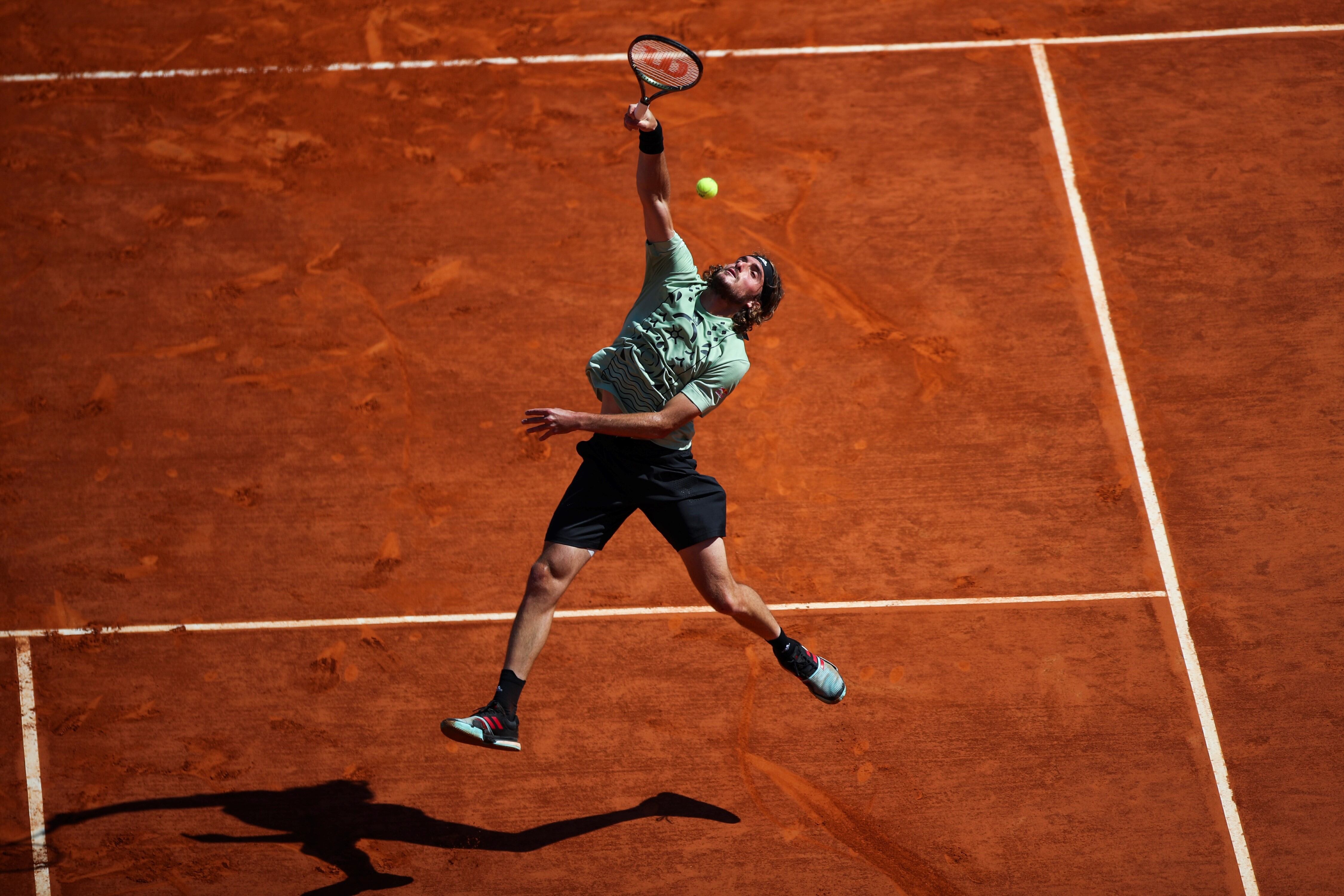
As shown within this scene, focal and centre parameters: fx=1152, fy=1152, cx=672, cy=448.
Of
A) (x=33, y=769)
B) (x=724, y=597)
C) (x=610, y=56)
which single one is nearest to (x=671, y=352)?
(x=724, y=597)

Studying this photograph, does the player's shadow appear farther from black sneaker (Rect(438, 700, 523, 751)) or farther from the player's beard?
the player's beard

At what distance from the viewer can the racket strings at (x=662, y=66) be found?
539cm

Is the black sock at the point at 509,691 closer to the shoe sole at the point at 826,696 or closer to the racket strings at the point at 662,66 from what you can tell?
the shoe sole at the point at 826,696

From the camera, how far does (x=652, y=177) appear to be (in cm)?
492

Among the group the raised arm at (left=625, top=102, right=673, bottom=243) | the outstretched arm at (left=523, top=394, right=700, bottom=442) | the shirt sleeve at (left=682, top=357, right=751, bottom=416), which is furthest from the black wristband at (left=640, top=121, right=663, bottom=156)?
the outstretched arm at (left=523, top=394, right=700, bottom=442)

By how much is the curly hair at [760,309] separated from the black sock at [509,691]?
176 cm

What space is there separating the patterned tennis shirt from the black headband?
0.70 ft

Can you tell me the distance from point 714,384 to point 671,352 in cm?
23

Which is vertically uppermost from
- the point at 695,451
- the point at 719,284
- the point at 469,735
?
the point at 695,451

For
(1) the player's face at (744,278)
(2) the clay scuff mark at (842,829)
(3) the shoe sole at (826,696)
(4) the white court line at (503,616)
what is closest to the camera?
(1) the player's face at (744,278)

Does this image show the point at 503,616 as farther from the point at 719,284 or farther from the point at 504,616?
the point at 719,284

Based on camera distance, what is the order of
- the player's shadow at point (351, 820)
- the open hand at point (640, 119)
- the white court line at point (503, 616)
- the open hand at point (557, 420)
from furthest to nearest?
1. the white court line at point (503, 616)
2. the player's shadow at point (351, 820)
3. the open hand at point (640, 119)
4. the open hand at point (557, 420)

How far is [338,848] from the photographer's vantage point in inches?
228

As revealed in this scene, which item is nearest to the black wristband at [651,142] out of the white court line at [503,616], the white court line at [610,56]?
the white court line at [503,616]
